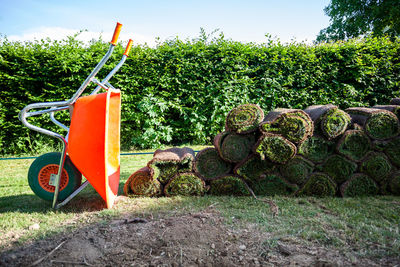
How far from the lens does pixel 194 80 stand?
21.2ft

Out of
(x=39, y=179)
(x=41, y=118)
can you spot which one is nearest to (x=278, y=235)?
(x=39, y=179)

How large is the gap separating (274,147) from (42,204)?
2647 mm

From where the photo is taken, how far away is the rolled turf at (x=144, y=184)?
2926mm

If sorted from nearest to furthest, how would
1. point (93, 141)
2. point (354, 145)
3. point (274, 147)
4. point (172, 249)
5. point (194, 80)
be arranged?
point (172, 249) < point (93, 141) < point (274, 147) < point (354, 145) < point (194, 80)

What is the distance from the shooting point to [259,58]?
21.5ft

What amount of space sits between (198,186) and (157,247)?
4.07 feet

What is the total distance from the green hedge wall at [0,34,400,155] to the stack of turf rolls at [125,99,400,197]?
11.2ft

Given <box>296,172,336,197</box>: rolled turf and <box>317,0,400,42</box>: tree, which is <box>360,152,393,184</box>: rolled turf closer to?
<box>296,172,336,197</box>: rolled turf

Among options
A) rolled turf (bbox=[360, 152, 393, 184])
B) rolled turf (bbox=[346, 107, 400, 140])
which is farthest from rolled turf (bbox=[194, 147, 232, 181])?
rolled turf (bbox=[346, 107, 400, 140])

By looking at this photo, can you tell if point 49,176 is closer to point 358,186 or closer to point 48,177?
point 48,177

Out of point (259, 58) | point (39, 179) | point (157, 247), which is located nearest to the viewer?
point (157, 247)

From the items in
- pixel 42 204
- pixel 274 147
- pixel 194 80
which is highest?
pixel 194 80

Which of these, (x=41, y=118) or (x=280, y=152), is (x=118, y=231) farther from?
(x=41, y=118)

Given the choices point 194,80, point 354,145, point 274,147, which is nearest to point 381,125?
point 354,145
